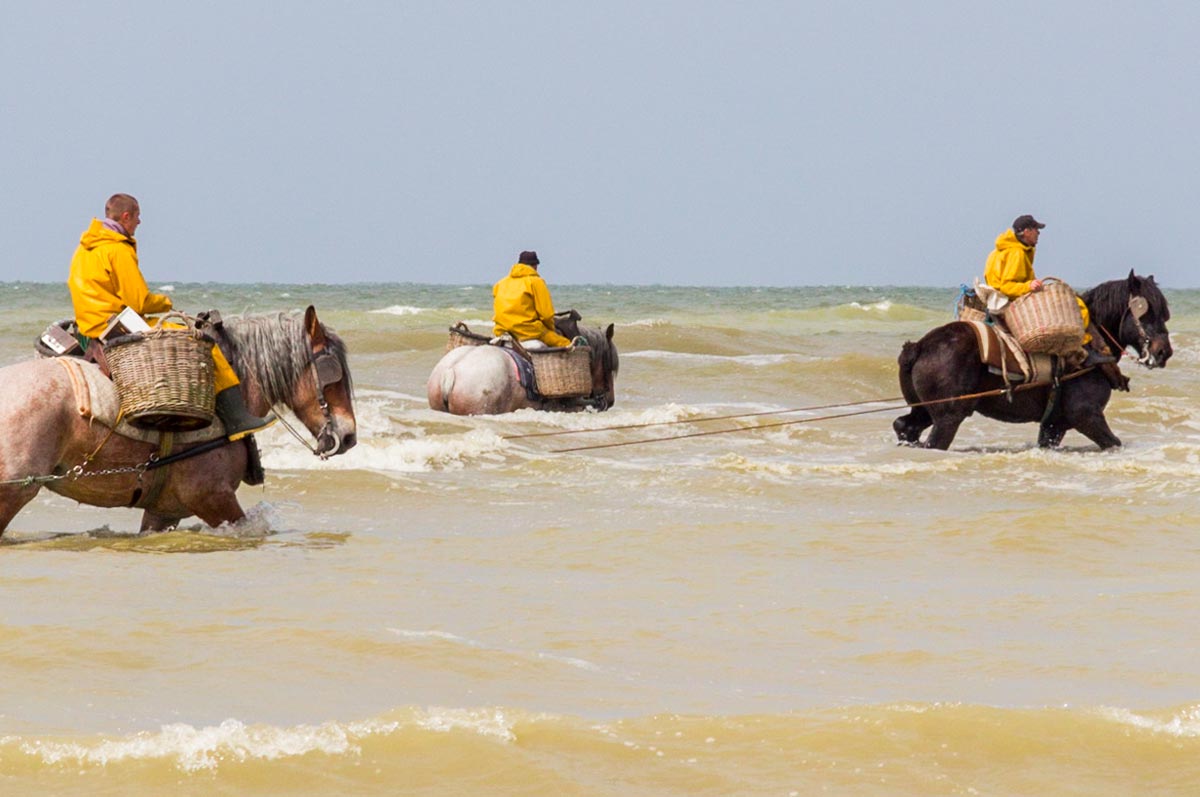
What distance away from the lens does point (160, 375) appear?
7.43 m

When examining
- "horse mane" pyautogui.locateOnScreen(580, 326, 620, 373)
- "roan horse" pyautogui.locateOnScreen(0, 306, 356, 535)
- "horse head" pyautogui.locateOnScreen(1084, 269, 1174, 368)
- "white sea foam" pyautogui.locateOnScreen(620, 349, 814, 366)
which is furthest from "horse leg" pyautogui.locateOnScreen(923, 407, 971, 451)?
"white sea foam" pyautogui.locateOnScreen(620, 349, 814, 366)

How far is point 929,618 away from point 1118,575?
1.59 meters

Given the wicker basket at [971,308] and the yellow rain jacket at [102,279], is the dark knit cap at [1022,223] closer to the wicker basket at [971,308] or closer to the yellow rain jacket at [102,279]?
the wicker basket at [971,308]

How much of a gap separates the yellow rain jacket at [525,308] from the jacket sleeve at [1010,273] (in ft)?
13.0

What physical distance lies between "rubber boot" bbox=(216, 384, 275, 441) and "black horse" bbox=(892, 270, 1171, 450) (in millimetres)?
6380

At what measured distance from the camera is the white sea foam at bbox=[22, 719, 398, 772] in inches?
170

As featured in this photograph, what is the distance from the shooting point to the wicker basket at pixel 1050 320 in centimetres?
1244

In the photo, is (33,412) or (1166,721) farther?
(33,412)

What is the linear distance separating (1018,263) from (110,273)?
7150 millimetres

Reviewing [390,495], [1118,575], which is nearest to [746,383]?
[390,495]

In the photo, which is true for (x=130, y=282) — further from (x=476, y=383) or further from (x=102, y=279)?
(x=476, y=383)

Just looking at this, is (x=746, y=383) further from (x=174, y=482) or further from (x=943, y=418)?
(x=174, y=482)

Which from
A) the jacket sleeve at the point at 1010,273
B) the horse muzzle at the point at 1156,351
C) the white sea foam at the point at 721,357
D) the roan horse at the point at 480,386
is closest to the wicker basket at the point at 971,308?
the jacket sleeve at the point at 1010,273

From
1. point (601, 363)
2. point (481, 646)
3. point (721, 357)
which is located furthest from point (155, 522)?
point (721, 357)
